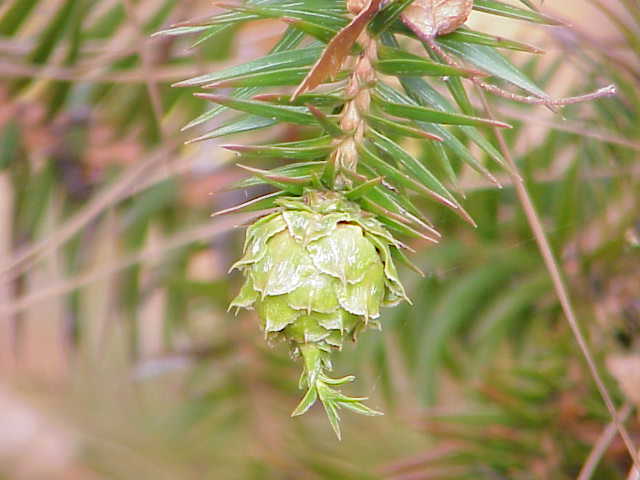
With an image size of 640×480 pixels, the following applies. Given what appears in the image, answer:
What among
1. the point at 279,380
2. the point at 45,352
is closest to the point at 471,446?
the point at 279,380

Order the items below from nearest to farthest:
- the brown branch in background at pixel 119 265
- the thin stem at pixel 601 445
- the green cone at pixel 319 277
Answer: the green cone at pixel 319 277 < the thin stem at pixel 601 445 < the brown branch in background at pixel 119 265

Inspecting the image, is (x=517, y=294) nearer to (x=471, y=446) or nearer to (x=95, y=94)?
(x=471, y=446)

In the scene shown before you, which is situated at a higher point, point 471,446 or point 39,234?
point 39,234

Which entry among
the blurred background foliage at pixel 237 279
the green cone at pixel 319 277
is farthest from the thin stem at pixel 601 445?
the green cone at pixel 319 277

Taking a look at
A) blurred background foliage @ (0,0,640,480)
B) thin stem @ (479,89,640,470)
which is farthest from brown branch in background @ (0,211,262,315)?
thin stem @ (479,89,640,470)

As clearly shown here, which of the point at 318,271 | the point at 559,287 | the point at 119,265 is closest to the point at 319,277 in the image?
the point at 318,271

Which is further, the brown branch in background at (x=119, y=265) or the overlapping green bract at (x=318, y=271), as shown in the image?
the brown branch in background at (x=119, y=265)

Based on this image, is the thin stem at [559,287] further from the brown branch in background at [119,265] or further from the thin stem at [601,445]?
the brown branch in background at [119,265]

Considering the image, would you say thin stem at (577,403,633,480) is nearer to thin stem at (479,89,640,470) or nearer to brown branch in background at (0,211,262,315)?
thin stem at (479,89,640,470)
